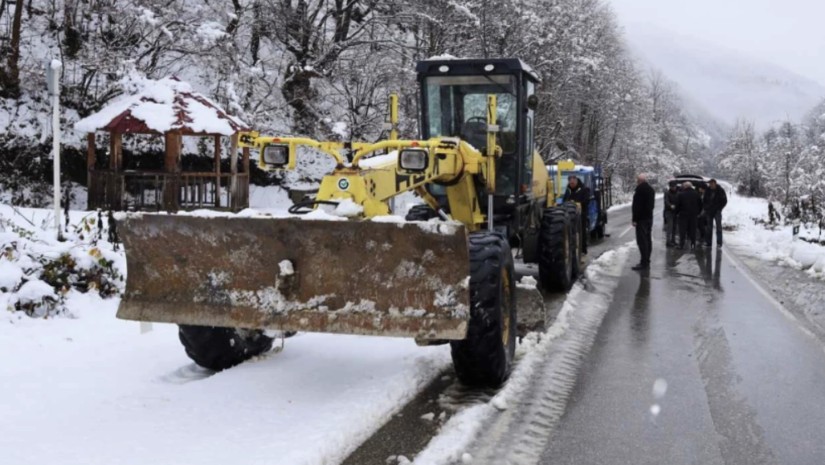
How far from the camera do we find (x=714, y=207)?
17.1m

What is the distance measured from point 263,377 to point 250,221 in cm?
130

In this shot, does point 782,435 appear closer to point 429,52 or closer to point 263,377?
point 263,377

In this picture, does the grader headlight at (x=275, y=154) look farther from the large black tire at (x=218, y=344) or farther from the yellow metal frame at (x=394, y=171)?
the large black tire at (x=218, y=344)

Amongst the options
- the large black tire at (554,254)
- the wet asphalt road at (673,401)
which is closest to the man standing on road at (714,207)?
the large black tire at (554,254)

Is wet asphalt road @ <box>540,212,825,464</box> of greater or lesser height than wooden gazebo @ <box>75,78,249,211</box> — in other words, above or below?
below

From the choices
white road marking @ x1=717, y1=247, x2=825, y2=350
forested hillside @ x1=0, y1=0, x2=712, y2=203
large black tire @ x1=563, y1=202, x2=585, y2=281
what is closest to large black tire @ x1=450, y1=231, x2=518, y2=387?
white road marking @ x1=717, y1=247, x2=825, y2=350

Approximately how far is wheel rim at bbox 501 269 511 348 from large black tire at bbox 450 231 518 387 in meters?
0.03

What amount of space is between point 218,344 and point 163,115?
41.8ft

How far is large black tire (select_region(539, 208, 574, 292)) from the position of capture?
9.64 meters

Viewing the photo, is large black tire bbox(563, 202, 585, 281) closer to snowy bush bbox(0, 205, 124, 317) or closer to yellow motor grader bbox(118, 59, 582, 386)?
yellow motor grader bbox(118, 59, 582, 386)

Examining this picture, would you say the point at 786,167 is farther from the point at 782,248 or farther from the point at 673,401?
the point at 673,401

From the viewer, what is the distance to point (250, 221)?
476 centimetres

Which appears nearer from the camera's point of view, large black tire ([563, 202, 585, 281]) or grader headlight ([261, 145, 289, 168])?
grader headlight ([261, 145, 289, 168])

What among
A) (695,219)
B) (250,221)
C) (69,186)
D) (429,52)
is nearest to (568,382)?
(250,221)
